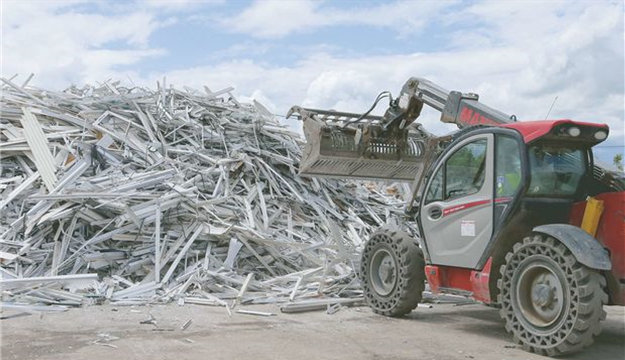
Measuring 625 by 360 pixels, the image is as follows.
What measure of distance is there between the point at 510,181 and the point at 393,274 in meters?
2.34

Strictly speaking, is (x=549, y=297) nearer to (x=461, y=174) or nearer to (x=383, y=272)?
(x=461, y=174)

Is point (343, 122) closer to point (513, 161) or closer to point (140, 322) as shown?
point (513, 161)

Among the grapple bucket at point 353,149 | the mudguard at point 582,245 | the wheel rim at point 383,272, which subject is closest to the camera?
the mudguard at point 582,245

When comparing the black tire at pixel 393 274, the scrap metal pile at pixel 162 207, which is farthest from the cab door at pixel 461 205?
the scrap metal pile at pixel 162 207

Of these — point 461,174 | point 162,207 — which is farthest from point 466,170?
point 162,207

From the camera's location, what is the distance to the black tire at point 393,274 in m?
8.80

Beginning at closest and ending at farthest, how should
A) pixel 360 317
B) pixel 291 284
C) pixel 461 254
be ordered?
pixel 461 254 < pixel 360 317 < pixel 291 284

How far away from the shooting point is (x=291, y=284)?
1052 cm

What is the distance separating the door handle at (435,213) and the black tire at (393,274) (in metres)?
0.60

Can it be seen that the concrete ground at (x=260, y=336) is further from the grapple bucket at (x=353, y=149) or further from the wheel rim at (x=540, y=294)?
the grapple bucket at (x=353, y=149)

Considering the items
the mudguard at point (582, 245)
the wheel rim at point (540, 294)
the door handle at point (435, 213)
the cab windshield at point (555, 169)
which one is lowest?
the wheel rim at point (540, 294)

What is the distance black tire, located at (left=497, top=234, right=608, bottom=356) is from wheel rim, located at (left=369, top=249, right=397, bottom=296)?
78.7 inches

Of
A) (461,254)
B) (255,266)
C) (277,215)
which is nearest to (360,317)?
(461,254)

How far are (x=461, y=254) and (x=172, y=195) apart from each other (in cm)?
519
